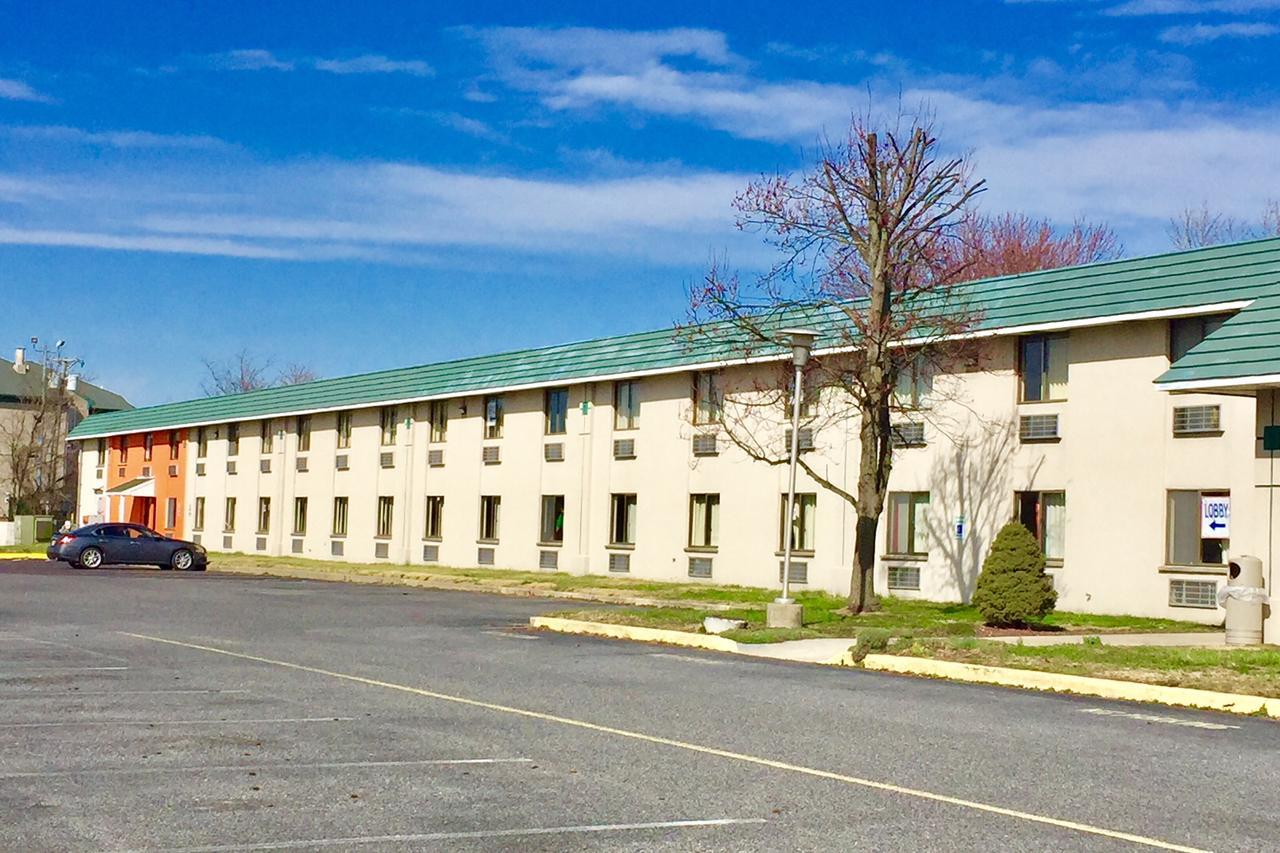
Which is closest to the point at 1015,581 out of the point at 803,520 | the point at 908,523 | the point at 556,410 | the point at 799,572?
the point at 908,523

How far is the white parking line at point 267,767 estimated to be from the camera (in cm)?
923

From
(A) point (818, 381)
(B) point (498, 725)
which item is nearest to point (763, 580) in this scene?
(A) point (818, 381)

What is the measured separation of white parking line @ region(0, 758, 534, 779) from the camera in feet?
30.3

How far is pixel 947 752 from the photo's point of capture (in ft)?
36.2

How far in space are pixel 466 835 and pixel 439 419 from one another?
1667 inches

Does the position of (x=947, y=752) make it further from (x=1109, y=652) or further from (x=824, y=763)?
(x=1109, y=652)

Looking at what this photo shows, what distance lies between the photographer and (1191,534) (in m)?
26.6

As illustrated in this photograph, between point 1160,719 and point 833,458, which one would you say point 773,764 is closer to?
point 1160,719

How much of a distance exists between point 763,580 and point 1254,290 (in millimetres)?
14715

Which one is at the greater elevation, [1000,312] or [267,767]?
[1000,312]

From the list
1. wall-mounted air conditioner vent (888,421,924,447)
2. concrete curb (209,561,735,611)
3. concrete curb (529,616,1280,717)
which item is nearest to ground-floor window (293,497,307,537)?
concrete curb (209,561,735,611)

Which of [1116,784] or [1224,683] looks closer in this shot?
[1116,784]

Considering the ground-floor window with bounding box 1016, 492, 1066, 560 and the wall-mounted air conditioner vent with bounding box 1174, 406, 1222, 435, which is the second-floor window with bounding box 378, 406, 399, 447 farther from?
the wall-mounted air conditioner vent with bounding box 1174, 406, 1222, 435

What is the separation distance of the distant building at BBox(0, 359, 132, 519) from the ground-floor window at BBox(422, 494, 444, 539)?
4295cm
